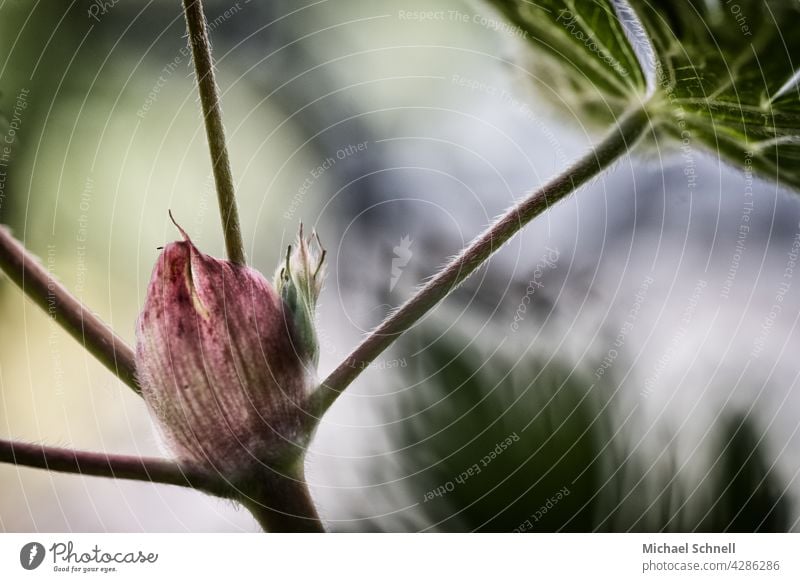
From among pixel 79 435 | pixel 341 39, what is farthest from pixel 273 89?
pixel 79 435

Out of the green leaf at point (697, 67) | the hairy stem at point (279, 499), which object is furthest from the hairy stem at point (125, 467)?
the green leaf at point (697, 67)

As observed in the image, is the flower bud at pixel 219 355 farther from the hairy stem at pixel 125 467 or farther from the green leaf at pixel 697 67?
the green leaf at pixel 697 67

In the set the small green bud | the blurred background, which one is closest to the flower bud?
the small green bud

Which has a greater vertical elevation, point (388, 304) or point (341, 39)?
point (341, 39)
